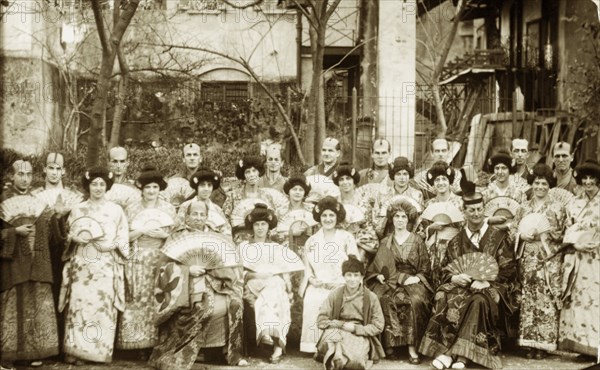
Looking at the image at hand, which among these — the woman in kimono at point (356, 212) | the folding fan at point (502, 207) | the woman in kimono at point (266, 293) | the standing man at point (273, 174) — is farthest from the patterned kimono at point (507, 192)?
the woman in kimono at point (266, 293)

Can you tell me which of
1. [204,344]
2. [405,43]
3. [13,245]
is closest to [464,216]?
[204,344]

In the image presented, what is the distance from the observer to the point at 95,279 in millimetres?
7133

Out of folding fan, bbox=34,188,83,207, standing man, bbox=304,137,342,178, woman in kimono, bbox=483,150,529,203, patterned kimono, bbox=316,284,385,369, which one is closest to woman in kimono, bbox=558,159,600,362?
woman in kimono, bbox=483,150,529,203

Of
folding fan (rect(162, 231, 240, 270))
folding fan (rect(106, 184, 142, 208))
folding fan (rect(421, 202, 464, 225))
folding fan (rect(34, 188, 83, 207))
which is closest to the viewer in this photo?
folding fan (rect(162, 231, 240, 270))

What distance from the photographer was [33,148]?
12648mm

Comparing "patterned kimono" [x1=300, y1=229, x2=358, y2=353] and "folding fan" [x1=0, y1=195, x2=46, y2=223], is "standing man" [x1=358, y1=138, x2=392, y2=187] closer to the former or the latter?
"patterned kimono" [x1=300, y1=229, x2=358, y2=353]

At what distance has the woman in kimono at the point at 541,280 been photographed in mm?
7387

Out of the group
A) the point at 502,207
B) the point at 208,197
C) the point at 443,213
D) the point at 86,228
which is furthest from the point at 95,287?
the point at 502,207

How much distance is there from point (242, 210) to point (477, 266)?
7.65 feet

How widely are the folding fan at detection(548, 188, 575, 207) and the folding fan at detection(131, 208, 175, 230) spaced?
11.8 feet

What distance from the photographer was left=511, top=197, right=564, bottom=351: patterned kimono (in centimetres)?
738

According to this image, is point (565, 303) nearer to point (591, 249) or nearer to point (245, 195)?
point (591, 249)

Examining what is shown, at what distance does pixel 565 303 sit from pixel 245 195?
3.25 meters

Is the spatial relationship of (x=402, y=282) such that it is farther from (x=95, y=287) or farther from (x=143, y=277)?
(x=95, y=287)
